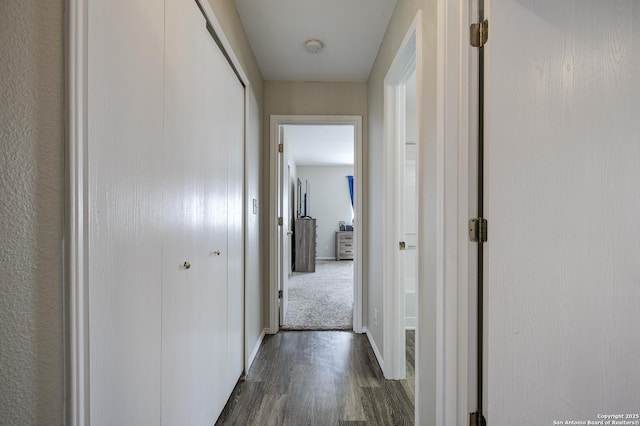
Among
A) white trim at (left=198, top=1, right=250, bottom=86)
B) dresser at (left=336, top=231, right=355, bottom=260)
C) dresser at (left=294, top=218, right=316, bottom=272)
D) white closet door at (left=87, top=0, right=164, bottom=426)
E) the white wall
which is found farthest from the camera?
the white wall

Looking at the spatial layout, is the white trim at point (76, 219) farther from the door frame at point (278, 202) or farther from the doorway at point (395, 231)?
the door frame at point (278, 202)

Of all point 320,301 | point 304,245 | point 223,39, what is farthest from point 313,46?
point 304,245

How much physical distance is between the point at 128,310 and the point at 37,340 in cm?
26

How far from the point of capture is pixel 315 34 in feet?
7.14

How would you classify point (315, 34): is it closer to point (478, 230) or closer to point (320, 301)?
point (478, 230)

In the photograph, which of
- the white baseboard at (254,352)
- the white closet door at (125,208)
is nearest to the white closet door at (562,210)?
the white closet door at (125,208)

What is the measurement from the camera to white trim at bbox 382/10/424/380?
204cm

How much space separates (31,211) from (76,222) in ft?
0.25

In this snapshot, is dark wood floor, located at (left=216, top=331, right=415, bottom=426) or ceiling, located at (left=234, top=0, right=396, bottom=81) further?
ceiling, located at (left=234, top=0, right=396, bottom=81)

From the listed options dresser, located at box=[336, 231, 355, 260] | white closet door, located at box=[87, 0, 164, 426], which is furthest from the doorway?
dresser, located at box=[336, 231, 355, 260]

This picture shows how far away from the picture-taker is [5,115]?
1.67 ft

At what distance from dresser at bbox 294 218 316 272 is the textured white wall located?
540cm

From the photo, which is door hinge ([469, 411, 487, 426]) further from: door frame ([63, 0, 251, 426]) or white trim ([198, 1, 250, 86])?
white trim ([198, 1, 250, 86])

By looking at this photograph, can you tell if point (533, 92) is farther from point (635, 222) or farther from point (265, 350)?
point (265, 350)
